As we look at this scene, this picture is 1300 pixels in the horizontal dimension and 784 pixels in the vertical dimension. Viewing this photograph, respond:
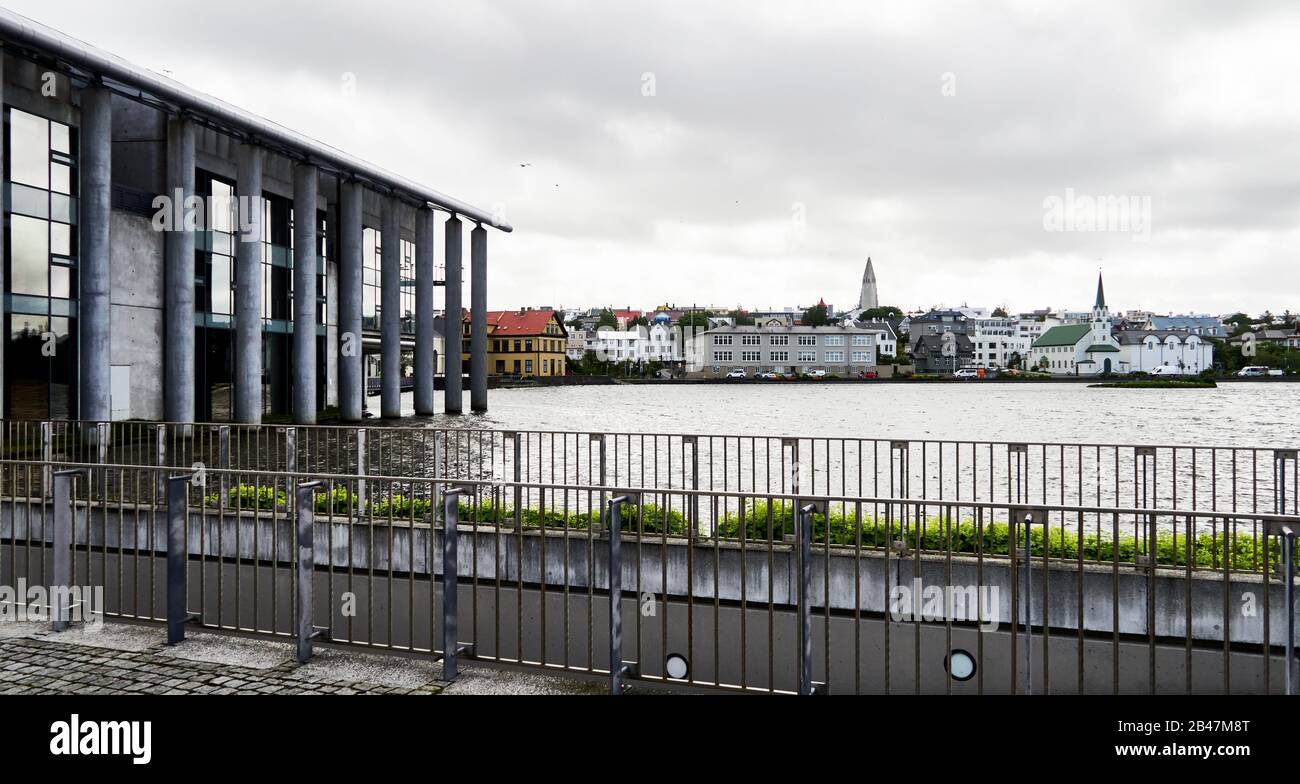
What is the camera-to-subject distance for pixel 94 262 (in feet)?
76.9

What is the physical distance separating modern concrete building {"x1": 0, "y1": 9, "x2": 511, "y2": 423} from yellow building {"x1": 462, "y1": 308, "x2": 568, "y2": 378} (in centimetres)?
8006

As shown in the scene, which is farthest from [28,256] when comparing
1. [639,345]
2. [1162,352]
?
[1162,352]

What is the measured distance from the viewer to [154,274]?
29125mm

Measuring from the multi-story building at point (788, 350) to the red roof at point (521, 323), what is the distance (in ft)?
126

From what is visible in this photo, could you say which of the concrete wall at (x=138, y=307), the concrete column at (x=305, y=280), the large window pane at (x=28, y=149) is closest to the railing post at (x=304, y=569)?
the large window pane at (x=28, y=149)

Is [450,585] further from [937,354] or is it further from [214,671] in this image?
[937,354]

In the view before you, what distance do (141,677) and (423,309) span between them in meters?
39.1

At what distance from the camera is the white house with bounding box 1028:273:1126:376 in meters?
171

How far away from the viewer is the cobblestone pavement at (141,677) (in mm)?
5523

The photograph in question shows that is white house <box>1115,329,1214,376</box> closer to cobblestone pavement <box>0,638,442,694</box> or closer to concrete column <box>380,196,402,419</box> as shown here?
concrete column <box>380,196,402,419</box>

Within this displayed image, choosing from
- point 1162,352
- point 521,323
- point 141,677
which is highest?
point 521,323
